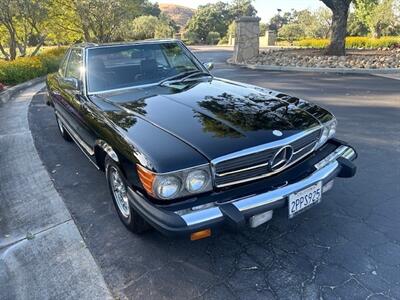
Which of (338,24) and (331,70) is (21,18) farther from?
(338,24)

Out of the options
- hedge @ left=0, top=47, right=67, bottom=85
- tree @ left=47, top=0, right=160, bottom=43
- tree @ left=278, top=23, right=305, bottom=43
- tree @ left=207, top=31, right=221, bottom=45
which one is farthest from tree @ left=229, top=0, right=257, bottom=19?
hedge @ left=0, top=47, right=67, bottom=85

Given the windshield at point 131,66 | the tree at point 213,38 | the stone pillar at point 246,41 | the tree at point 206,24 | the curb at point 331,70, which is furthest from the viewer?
the tree at point 206,24

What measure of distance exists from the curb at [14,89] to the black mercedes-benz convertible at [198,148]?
6.18 metres

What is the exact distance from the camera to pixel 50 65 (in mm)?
14438

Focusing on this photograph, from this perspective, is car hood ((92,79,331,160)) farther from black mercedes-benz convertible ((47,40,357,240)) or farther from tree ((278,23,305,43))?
tree ((278,23,305,43))

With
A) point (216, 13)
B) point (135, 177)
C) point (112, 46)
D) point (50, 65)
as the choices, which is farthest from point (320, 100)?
→ point (216, 13)

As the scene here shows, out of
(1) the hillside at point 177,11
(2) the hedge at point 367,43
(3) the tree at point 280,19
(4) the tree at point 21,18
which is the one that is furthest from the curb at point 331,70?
(1) the hillside at point 177,11

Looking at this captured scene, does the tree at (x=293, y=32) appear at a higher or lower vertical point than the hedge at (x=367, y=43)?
higher

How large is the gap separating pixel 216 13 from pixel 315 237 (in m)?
47.9

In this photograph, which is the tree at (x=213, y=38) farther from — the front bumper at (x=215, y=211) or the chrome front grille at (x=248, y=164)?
the front bumper at (x=215, y=211)

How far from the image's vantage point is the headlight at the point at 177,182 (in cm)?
228

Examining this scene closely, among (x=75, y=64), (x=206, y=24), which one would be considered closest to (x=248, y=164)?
(x=75, y=64)

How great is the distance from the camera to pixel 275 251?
2.74 metres

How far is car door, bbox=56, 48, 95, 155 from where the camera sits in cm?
363
